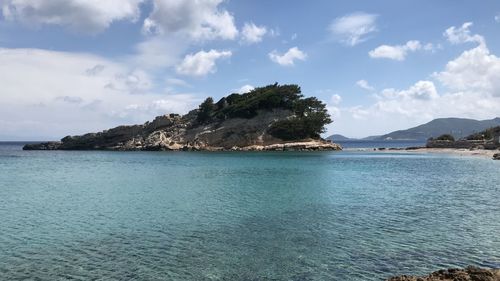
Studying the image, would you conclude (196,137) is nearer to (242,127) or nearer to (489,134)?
(242,127)

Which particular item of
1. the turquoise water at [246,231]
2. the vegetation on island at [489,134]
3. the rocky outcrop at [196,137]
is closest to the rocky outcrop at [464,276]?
the turquoise water at [246,231]

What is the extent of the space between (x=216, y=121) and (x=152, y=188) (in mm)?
107132

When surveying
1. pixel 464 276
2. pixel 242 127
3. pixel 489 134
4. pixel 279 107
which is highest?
pixel 279 107

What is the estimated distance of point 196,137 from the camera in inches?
5778

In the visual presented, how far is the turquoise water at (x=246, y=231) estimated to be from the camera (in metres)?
17.6

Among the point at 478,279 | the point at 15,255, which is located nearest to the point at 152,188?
the point at 15,255

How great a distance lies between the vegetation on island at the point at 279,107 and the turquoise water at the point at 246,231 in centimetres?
9166

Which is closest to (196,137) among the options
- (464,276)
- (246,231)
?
(246,231)

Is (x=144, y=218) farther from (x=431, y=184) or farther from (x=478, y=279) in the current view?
(x=431, y=184)

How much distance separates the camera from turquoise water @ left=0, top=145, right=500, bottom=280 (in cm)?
1764

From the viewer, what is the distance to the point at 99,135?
16988 centimetres

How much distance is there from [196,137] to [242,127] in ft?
56.4

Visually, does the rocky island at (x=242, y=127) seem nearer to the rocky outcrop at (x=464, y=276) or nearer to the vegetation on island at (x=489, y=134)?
the vegetation on island at (x=489, y=134)

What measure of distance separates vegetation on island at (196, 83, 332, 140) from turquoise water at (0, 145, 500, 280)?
9166 cm
